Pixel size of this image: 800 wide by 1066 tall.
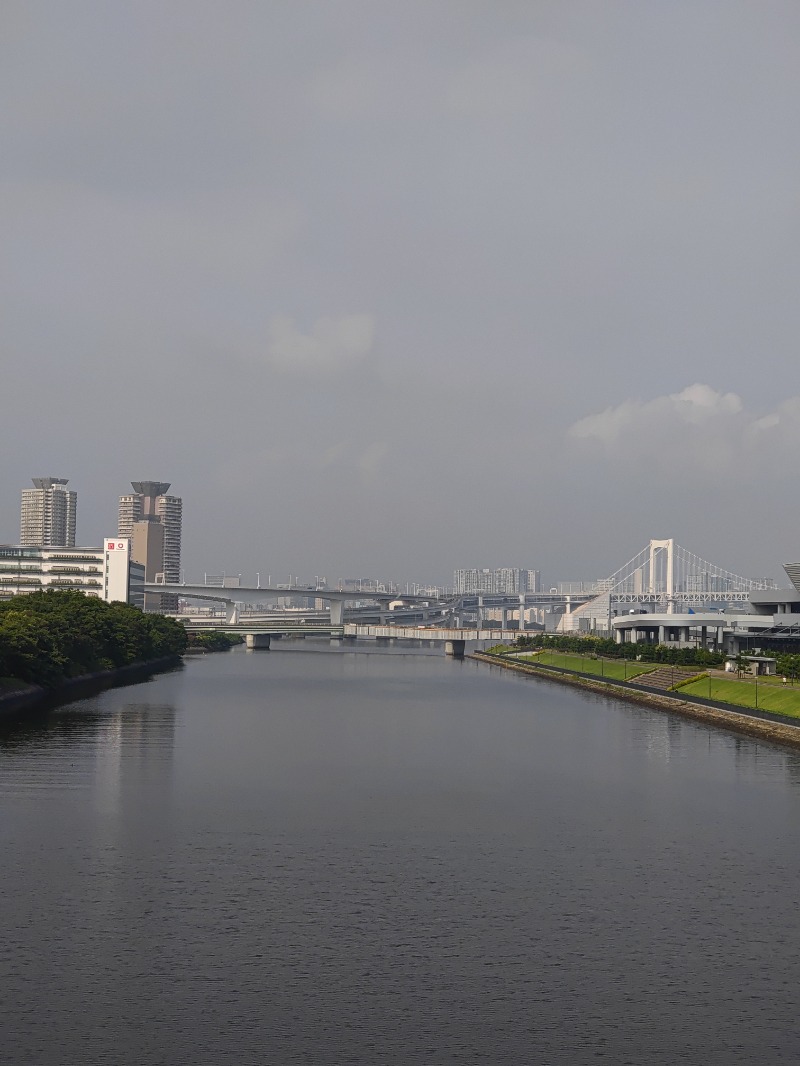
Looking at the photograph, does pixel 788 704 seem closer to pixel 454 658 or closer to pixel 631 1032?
pixel 631 1032

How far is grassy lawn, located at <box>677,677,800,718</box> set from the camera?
43188 millimetres

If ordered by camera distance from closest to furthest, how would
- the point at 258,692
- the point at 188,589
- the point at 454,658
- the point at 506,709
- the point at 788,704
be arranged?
1. the point at 788,704
2. the point at 506,709
3. the point at 258,692
4. the point at 454,658
5. the point at 188,589

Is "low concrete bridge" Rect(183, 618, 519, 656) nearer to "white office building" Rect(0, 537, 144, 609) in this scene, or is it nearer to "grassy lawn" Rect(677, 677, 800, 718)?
"white office building" Rect(0, 537, 144, 609)

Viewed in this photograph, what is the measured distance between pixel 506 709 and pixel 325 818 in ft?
98.3

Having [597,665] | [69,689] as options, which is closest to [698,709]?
[69,689]

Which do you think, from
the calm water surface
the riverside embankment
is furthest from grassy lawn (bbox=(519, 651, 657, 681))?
the calm water surface

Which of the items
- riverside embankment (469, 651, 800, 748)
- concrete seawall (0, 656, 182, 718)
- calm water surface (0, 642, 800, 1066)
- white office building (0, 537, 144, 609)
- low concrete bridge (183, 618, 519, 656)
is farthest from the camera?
low concrete bridge (183, 618, 519, 656)

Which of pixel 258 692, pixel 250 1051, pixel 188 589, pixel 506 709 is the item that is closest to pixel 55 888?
pixel 250 1051

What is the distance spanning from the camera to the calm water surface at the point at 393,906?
12984mm

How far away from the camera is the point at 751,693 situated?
47312mm

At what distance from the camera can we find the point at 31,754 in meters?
32.3

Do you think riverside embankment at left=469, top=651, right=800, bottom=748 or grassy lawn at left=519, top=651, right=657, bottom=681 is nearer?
riverside embankment at left=469, top=651, right=800, bottom=748

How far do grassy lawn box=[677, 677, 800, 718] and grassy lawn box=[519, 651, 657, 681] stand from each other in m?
13.5

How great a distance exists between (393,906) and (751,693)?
32905mm
